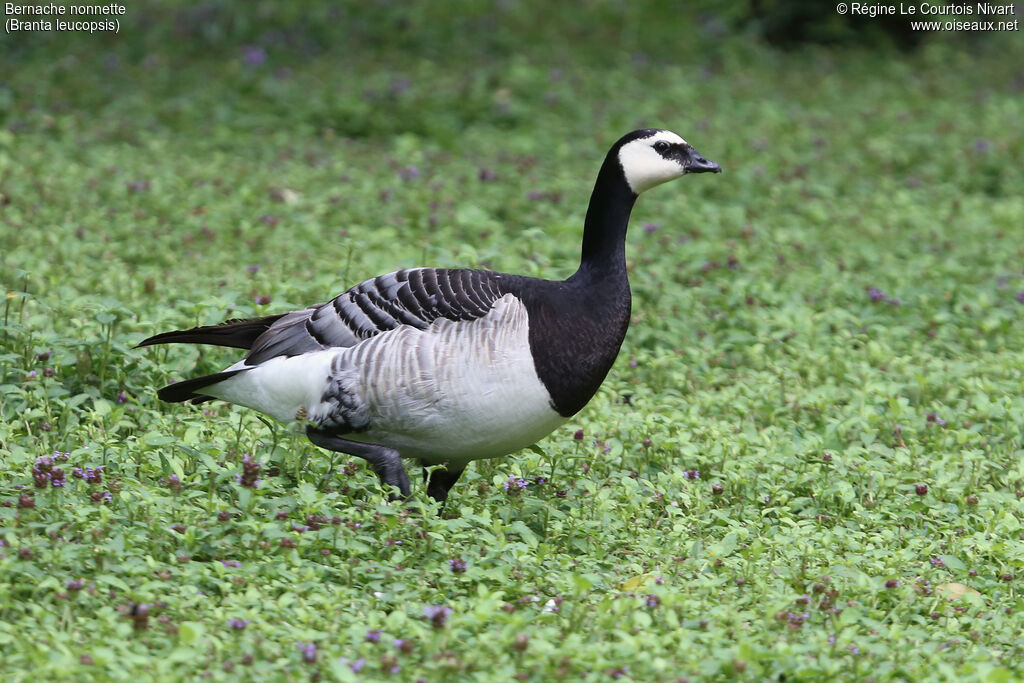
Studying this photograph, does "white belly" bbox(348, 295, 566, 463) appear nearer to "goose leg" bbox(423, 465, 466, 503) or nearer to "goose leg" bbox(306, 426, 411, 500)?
"goose leg" bbox(306, 426, 411, 500)

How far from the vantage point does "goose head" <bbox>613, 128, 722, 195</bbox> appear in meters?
5.82

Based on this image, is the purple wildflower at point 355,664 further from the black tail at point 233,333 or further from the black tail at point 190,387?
the black tail at point 233,333

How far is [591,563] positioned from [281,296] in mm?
3144

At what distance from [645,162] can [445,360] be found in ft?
4.38

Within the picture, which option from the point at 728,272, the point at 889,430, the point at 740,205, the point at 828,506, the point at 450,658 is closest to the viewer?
the point at 450,658

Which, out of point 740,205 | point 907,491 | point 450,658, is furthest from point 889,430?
point 740,205

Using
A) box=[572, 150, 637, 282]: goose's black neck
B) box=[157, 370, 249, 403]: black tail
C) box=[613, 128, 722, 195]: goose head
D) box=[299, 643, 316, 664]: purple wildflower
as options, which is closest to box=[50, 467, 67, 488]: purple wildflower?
box=[157, 370, 249, 403]: black tail

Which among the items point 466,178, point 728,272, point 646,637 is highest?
point 466,178

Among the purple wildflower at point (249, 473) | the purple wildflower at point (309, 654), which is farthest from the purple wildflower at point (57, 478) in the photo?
the purple wildflower at point (309, 654)

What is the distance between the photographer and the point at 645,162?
5.82 metres

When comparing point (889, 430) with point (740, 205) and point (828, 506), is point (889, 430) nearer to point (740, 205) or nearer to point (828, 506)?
point (828, 506)

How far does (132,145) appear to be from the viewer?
11.8m

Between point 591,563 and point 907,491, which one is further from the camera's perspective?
point 907,491

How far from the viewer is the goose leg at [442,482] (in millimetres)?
5730
